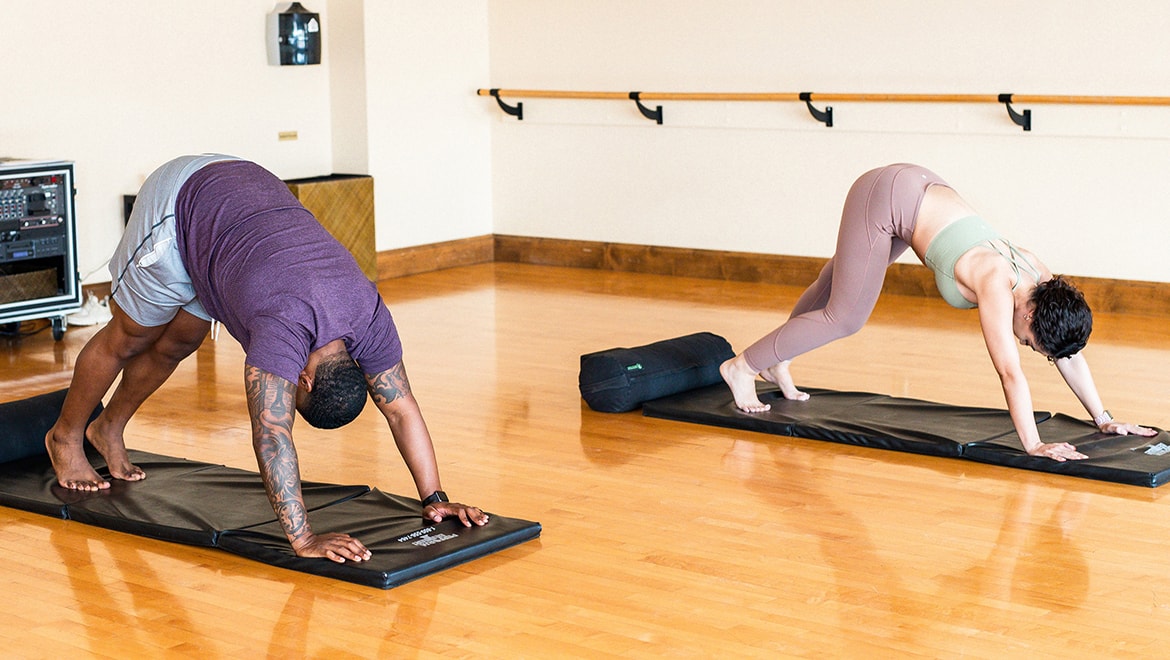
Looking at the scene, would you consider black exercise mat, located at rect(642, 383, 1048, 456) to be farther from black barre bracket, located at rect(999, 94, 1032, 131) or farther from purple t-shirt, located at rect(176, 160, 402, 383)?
black barre bracket, located at rect(999, 94, 1032, 131)

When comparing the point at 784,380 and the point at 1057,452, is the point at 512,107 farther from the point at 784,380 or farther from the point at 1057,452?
the point at 1057,452

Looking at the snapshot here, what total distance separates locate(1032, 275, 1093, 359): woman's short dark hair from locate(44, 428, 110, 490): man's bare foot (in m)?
2.34

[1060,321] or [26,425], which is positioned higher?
[1060,321]

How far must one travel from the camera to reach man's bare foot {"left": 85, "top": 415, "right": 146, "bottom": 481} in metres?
3.54

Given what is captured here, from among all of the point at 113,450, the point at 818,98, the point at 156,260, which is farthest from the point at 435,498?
the point at 818,98

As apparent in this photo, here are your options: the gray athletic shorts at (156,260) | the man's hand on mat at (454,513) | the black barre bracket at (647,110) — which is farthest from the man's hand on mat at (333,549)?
the black barre bracket at (647,110)

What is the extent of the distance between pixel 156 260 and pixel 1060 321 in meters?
2.14

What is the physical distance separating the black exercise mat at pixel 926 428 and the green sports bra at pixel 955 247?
0.38m

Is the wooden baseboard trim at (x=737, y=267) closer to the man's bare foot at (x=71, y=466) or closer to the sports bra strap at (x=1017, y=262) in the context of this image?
the sports bra strap at (x=1017, y=262)

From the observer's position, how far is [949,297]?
385cm

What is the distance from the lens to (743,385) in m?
4.28

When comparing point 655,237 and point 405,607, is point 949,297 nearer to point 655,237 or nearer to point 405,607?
point 405,607

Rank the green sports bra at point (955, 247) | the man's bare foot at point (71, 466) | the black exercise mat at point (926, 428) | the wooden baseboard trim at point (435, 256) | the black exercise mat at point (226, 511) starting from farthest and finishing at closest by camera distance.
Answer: the wooden baseboard trim at point (435, 256)
the green sports bra at point (955, 247)
the black exercise mat at point (926, 428)
the man's bare foot at point (71, 466)
the black exercise mat at point (226, 511)

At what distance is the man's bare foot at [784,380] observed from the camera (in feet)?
14.4
